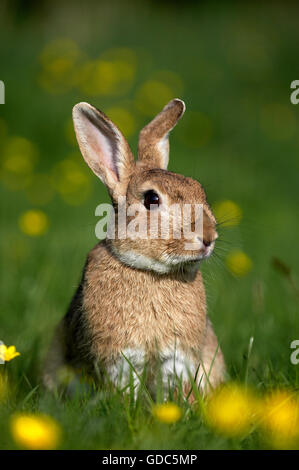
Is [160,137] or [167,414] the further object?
[160,137]

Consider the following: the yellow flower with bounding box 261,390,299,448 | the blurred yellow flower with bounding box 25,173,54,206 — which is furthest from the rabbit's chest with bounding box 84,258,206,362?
the blurred yellow flower with bounding box 25,173,54,206

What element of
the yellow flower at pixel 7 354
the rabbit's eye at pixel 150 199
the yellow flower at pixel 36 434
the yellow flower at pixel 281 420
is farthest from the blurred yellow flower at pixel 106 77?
the yellow flower at pixel 36 434

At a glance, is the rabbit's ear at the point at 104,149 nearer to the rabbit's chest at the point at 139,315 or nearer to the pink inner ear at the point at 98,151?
the pink inner ear at the point at 98,151

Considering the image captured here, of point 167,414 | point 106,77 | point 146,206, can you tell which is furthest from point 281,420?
point 106,77

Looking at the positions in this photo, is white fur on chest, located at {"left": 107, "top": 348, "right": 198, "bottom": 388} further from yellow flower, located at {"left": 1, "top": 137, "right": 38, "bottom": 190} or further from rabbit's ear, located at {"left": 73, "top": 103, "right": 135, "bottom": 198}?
yellow flower, located at {"left": 1, "top": 137, "right": 38, "bottom": 190}

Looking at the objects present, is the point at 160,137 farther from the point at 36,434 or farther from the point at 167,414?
the point at 36,434

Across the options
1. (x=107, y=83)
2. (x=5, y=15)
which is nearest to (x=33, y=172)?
(x=107, y=83)
